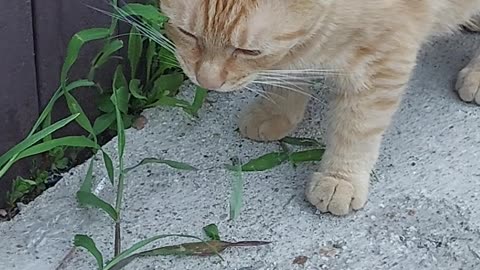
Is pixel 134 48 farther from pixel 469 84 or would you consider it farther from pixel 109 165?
pixel 469 84

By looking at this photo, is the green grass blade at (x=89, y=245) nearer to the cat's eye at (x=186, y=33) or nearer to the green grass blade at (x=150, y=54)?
the cat's eye at (x=186, y=33)

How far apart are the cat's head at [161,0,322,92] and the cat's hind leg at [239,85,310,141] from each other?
0.44 m

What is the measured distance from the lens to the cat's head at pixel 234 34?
6.23ft

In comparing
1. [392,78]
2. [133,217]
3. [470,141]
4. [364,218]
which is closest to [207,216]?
[133,217]

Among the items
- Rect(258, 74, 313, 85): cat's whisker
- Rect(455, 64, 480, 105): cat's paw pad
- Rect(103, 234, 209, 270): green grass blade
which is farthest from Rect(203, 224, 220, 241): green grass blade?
Rect(455, 64, 480, 105): cat's paw pad

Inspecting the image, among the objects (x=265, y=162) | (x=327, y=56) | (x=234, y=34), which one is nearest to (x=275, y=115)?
(x=265, y=162)

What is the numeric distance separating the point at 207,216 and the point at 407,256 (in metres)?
0.45

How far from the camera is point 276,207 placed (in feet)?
7.57

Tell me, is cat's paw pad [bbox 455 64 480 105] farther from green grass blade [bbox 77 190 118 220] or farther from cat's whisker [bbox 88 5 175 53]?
green grass blade [bbox 77 190 118 220]

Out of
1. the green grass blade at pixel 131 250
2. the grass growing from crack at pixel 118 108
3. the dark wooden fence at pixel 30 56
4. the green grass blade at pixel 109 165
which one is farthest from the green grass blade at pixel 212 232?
the dark wooden fence at pixel 30 56

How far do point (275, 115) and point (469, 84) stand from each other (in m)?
0.53

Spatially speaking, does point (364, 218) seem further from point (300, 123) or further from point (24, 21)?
point (24, 21)

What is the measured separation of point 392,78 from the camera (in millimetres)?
2215

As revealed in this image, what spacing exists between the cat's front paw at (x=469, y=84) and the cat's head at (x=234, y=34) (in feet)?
2.49
